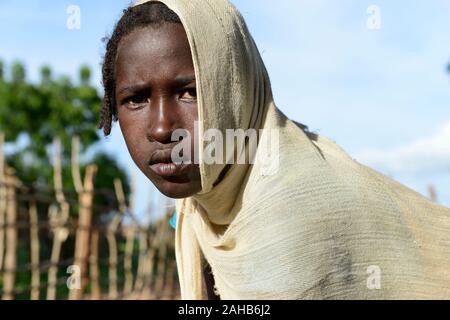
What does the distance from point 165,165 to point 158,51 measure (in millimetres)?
315

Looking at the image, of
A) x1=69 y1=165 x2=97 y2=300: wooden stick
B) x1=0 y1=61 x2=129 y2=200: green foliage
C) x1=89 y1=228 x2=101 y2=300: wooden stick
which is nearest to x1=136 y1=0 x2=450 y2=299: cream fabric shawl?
x1=69 y1=165 x2=97 y2=300: wooden stick

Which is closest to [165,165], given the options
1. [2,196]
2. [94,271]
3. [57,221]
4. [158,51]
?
[158,51]

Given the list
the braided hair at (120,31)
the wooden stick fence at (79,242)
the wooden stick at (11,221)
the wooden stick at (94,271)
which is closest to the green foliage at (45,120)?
the wooden stick fence at (79,242)

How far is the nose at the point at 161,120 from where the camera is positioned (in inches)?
75.9

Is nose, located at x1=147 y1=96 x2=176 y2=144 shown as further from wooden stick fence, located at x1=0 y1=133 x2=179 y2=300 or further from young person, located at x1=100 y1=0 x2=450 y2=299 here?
wooden stick fence, located at x1=0 y1=133 x2=179 y2=300

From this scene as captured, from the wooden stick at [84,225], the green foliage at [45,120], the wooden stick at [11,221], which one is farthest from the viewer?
the green foliage at [45,120]

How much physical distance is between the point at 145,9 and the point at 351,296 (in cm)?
101

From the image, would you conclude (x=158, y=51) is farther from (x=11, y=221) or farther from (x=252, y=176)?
(x=11, y=221)

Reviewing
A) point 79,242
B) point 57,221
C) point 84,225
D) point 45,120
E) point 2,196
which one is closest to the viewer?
point 2,196

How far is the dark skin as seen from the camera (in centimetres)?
195

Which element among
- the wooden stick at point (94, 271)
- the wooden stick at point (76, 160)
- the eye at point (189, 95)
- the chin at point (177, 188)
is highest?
the wooden stick at point (76, 160)

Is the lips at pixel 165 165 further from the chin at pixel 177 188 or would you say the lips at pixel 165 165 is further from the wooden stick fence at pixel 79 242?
the wooden stick fence at pixel 79 242

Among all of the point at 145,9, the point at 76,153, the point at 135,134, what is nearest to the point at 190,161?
the point at 135,134

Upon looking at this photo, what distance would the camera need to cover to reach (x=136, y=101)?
2066 millimetres
